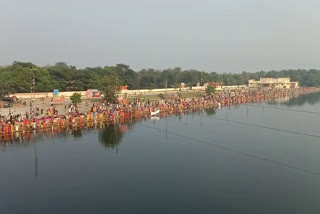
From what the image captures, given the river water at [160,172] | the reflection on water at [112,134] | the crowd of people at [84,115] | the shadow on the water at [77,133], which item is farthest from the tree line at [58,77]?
the river water at [160,172]

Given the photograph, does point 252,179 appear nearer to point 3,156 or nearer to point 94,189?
point 94,189

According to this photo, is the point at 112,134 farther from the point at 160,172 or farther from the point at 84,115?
the point at 160,172

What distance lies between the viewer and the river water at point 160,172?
1667 cm

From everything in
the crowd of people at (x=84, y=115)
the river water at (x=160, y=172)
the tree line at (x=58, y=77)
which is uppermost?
the tree line at (x=58, y=77)

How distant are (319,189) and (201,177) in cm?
682

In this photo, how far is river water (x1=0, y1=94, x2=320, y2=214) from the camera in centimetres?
1667

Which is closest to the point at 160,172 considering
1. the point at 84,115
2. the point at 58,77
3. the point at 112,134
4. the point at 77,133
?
the point at 112,134

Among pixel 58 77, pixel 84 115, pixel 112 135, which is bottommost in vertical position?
pixel 112 135

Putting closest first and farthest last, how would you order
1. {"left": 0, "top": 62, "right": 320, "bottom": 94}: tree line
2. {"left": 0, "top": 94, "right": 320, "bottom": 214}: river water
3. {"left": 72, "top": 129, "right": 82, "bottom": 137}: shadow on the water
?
{"left": 0, "top": 94, "right": 320, "bottom": 214}: river water → {"left": 72, "top": 129, "right": 82, "bottom": 137}: shadow on the water → {"left": 0, "top": 62, "right": 320, "bottom": 94}: tree line

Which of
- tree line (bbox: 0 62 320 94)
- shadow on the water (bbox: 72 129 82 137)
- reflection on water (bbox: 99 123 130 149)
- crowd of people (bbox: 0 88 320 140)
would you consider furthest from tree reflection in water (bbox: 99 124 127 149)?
tree line (bbox: 0 62 320 94)

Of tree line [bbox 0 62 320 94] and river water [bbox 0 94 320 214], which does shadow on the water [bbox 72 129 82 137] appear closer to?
river water [bbox 0 94 320 214]

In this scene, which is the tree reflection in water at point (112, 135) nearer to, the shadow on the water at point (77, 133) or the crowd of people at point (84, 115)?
the shadow on the water at point (77, 133)

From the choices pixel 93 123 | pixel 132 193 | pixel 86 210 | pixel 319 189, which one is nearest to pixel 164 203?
pixel 132 193

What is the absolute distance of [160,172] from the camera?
848 inches
